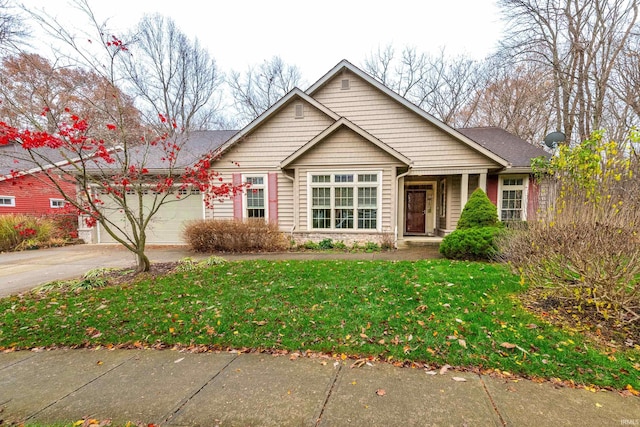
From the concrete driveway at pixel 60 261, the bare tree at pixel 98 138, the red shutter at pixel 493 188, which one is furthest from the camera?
the red shutter at pixel 493 188

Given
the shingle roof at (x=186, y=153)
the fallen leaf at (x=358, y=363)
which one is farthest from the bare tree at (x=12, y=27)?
the fallen leaf at (x=358, y=363)

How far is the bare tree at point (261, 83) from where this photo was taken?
80.5 feet

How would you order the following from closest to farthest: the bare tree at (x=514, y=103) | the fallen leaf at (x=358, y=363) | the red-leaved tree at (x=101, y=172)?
1. the fallen leaf at (x=358, y=363)
2. the red-leaved tree at (x=101, y=172)
3. the bare tree at (x=514, y=103)

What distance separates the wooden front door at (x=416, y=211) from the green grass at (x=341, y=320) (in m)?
6.98

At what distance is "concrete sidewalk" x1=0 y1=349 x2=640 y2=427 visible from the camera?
2.18 metres

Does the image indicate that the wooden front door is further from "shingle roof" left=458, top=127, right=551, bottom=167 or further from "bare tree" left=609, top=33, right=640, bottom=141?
"bare tree" left=609, top=33, right=640, bottom=141

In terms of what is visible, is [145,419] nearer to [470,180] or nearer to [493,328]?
[493,328]

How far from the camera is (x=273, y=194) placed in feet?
35.6

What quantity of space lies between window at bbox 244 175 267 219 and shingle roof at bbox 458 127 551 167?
889 cm

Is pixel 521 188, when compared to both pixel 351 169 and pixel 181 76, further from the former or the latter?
pixel 181 76

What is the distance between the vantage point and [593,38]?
13164mm

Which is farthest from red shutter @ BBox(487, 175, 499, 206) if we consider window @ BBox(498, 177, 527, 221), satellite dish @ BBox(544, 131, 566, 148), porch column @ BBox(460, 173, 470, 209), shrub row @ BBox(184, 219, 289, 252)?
shrub row @ BBox(184, 219, 289, 252)

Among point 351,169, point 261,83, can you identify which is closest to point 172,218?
point 351,169

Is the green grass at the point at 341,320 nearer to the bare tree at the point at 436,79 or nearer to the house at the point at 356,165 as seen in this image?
the house at the point at 356,165
